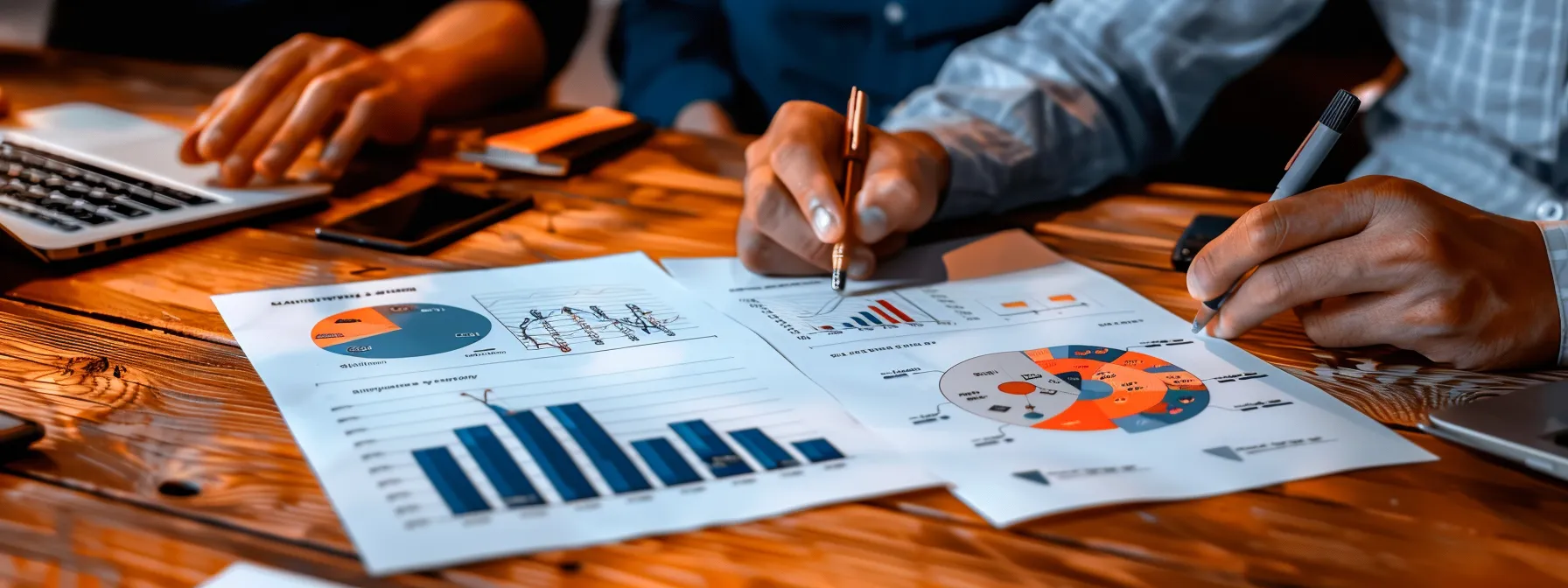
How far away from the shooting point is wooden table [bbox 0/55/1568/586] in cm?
42

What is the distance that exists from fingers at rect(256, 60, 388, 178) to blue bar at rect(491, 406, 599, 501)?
0.50 metres

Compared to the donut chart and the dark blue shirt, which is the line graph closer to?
the donut chart

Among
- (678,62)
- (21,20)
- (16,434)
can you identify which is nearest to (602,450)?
(16,434)

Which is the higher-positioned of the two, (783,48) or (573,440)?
(783,48)

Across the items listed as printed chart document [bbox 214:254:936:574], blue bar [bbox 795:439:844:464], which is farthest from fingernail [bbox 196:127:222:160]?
blue bar [bbox 795:439:844:464]

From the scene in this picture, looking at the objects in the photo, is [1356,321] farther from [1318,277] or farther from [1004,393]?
[1004,393]

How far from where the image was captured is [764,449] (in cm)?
50

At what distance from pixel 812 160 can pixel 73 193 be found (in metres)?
0.55

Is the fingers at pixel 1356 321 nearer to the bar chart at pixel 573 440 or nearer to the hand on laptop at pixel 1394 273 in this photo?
the hand on laptop at pixel 1394 273

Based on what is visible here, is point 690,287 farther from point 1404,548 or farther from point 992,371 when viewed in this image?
point 1404,548

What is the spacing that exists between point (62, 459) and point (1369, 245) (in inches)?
26.3

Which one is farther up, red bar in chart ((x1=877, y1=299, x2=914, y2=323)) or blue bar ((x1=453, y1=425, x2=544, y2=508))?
red bar in chart ((x1=877, y1=299, x2=914, y2=323))

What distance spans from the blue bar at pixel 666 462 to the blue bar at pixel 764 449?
31 mm

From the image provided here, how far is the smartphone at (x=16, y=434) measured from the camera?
1.53 feet
